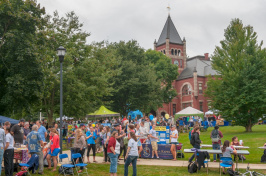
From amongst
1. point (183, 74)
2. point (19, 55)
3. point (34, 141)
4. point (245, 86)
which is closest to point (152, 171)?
point (34, 141)

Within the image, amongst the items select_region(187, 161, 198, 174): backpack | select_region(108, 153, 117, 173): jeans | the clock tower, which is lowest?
select_region(187, 161, 198, 174): backpack

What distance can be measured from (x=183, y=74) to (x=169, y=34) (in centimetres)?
1105

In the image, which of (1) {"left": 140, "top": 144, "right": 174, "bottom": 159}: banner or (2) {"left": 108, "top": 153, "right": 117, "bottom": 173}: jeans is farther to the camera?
(1) {"left": 140, "top": 144, "right": 174, "bottom": 159}: banner

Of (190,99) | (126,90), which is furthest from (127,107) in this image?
(190,99)

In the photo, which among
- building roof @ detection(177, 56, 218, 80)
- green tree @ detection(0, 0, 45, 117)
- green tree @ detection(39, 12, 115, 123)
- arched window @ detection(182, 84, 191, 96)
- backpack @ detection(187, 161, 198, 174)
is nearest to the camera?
backpack @ detection(187, 161, 198, 174)

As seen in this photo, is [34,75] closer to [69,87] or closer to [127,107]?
[69,87]

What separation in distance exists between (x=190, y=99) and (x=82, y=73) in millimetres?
42959

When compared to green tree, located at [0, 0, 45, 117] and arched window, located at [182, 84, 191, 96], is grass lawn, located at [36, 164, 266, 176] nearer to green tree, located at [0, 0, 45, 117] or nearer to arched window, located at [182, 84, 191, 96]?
green tree, located at [0, 0, 45, 117]

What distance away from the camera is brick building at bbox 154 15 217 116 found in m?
63.4

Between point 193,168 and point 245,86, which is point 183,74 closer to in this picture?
point 245,86

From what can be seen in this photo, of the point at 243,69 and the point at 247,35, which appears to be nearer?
the point at 243,69

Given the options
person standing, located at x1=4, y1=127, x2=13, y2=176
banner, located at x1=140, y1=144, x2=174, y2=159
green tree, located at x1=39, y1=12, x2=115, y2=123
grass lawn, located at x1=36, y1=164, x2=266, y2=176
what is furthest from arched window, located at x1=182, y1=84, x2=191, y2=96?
person standing, located at x1=4, y1=127, x2=13, y2=176

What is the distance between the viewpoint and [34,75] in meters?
19.2

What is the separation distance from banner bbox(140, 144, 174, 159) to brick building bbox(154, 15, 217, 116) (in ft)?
138
